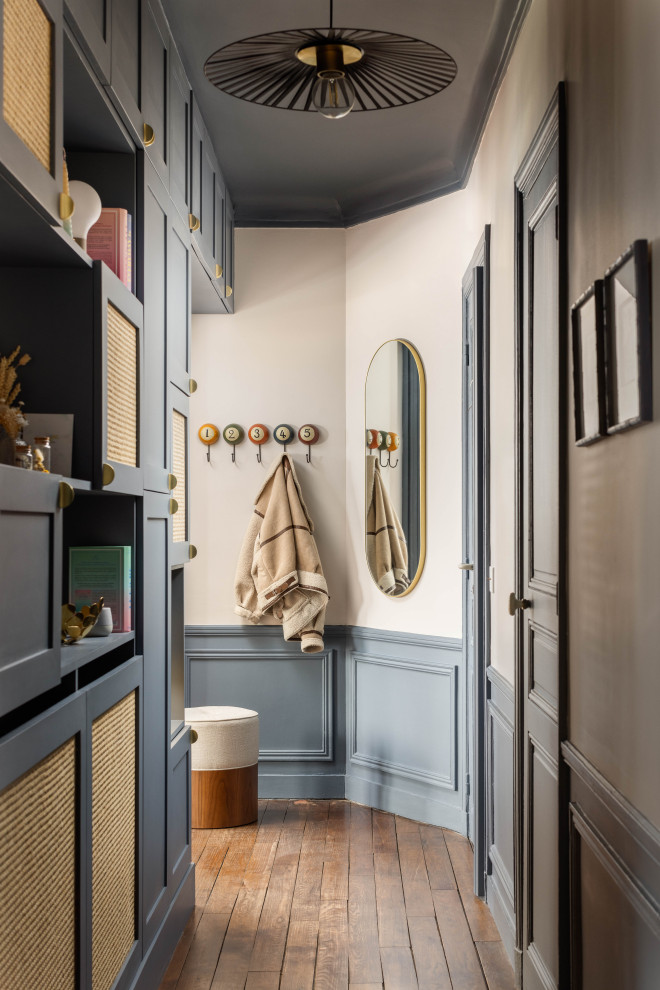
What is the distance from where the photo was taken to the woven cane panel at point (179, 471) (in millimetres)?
3111

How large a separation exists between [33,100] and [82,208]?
0.51m

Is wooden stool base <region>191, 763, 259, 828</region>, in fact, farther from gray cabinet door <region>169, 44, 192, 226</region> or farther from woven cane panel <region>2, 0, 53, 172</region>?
woven cane panel <region>2, 0, 53, 172</region>

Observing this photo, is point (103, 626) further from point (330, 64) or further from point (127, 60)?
point (330, 64)

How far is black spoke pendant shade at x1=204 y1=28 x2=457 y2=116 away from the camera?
262 cm

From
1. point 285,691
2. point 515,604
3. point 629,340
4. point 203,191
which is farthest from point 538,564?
point 285,691

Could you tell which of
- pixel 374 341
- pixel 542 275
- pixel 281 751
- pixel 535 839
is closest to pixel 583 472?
pixel 542 275

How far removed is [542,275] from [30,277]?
4.10ft

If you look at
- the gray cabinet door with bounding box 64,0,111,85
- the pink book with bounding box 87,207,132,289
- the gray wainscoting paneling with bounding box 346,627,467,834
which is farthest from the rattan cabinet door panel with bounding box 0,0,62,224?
the gray wainscoting paneling with bounding box 346,627,467,834

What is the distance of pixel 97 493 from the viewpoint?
2293 millimetres

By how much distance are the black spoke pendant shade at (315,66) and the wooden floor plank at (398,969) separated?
8.14 feet

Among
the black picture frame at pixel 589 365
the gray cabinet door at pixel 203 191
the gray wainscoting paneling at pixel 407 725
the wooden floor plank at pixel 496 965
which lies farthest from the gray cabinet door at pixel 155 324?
the gray wainscoting paneling at pixel 407 725

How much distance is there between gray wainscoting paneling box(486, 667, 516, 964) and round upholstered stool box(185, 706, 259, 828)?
1.21 metres

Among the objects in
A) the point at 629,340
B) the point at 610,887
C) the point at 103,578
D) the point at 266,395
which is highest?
the point at 266,395

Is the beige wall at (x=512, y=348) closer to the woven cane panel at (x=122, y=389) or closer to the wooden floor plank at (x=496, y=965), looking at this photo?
the wooden floor plank at (x=496, y=965)
